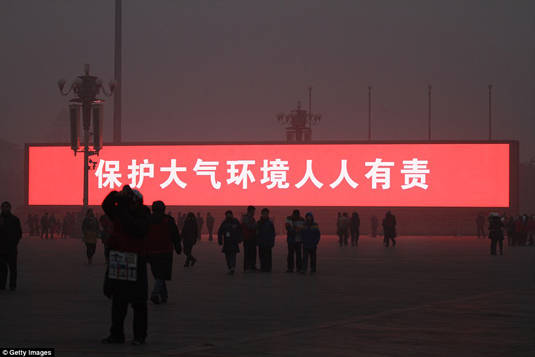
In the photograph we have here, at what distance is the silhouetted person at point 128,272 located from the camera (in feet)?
33.6

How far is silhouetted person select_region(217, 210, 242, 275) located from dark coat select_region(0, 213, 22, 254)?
5.80 m

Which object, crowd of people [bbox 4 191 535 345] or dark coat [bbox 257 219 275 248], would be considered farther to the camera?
dark coat [bbox 257 219 275 248]

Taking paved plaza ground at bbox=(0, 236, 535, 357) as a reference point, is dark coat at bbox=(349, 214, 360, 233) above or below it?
above

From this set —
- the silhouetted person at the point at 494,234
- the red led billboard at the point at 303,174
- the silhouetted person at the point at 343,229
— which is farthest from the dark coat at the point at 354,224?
the red led billboard at the point at 303,174

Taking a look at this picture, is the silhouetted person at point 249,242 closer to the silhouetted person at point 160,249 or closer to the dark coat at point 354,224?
the silhouetted person at point 160,249

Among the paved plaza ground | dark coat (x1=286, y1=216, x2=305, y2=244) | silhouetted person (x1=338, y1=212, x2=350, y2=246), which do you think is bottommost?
the paved plaza ground

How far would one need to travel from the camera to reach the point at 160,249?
49.0 ft

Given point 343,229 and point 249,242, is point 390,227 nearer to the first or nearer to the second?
point 343,229

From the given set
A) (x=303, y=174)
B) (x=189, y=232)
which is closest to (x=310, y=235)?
(x=189, y=232)

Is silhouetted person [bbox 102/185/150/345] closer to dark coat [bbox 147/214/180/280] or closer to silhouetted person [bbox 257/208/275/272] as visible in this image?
dark coat [bbox 147/214/180/280]

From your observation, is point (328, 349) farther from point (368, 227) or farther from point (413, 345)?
point (368, 227)

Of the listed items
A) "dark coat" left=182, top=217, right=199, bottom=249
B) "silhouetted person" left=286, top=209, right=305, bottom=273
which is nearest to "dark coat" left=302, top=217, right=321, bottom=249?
"silhouetted person" left=286, top=209, right=305, bottom=273

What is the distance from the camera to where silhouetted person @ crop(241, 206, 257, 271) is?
2344cm

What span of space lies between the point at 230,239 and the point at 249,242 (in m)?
1.47
